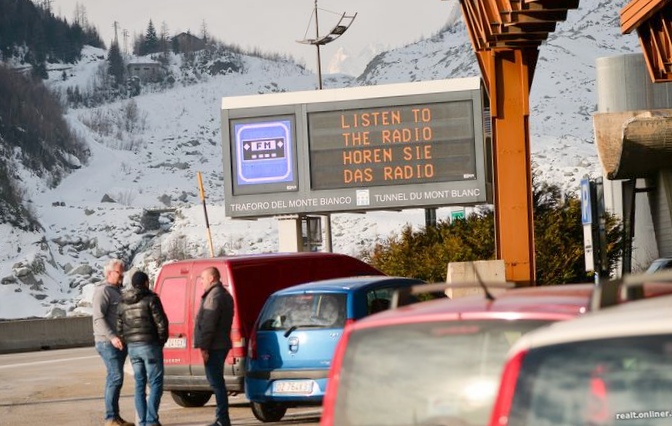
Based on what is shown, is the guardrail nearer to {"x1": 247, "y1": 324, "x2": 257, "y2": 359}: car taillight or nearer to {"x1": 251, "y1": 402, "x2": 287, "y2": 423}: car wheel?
{"x1": 251, "y1": 402, "x2": 287, "y2": 423}: car wheel

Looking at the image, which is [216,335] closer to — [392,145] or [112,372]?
[112,372]

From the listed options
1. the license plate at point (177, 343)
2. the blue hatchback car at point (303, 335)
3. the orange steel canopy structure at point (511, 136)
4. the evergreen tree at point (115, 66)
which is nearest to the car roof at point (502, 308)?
the blue hatchback car at point (303, 335)

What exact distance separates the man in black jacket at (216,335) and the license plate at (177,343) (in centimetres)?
288

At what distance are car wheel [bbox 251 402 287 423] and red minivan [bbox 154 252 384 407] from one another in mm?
731

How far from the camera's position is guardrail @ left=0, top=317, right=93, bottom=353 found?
43156 millimetres

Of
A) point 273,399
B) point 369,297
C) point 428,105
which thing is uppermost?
point 428,105

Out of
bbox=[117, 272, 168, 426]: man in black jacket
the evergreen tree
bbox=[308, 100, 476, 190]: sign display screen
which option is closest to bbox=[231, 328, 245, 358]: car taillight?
bbox=[117, 272, 168, 426]: man in black jacket

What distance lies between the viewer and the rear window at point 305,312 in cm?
1546

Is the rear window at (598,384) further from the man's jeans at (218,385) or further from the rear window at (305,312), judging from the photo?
the rear window at (305,312)

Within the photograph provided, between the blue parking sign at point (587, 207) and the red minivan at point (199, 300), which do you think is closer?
the red minivan at point (199, 300)

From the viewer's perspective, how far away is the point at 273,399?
1572 centimetres

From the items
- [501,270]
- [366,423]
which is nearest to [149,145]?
[501,270]

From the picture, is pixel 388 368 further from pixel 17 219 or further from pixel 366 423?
pixel 17 219

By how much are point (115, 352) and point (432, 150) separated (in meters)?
19.8
